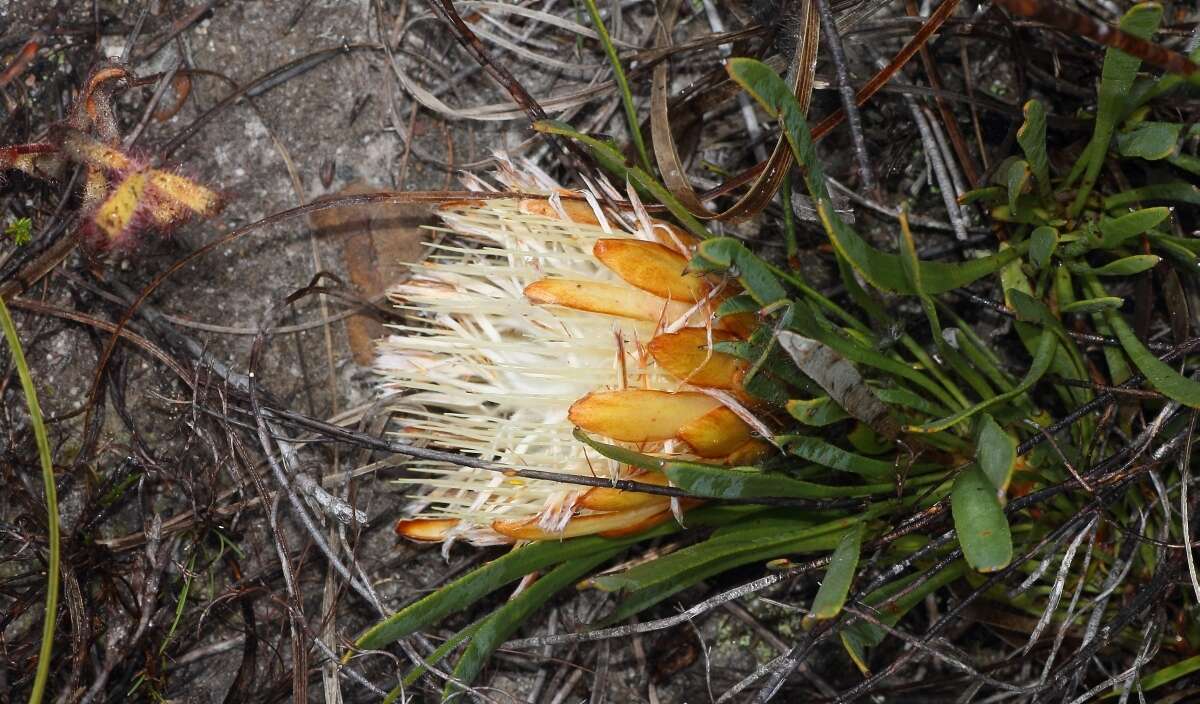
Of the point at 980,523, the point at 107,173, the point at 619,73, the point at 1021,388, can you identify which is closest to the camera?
the point at 980,523

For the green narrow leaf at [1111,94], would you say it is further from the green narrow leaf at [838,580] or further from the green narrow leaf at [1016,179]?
the green narrow leaf at [838,580]

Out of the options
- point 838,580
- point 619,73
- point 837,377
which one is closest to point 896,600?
point 838,580

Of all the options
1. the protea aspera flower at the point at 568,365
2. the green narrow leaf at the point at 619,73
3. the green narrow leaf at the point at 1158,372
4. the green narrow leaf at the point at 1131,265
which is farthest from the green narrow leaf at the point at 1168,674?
the green narrow leaf at the point at 619,73

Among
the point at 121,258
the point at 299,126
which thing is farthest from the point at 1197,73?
the point at 121,258

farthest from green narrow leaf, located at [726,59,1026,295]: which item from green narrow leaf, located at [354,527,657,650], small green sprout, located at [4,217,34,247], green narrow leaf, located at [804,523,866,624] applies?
small green sprout, located at [4,217,34,247]

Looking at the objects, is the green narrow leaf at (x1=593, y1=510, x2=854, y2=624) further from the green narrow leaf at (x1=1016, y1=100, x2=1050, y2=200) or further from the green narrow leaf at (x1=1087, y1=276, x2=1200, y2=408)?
the green narrow leaf at (x1=1016, y1=100, x2=1050, y2=200)

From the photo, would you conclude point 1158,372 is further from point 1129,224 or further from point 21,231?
point 21,231
